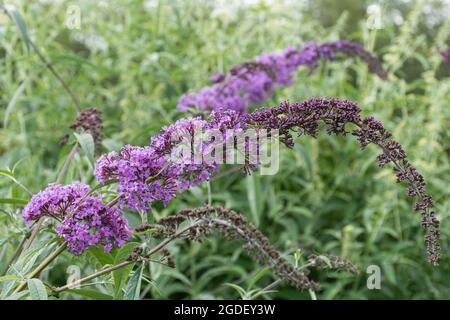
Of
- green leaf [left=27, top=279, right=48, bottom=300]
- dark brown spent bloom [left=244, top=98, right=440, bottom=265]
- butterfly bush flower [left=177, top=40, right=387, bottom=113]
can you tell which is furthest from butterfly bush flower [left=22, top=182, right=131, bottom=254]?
butterfly bush flower [left=177, top=40, right=387, bottom=113]

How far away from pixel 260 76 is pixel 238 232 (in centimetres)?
143

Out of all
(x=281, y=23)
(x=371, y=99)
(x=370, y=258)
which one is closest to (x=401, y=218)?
(x=370, y=258)

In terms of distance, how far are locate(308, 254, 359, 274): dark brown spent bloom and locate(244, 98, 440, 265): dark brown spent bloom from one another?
32cm

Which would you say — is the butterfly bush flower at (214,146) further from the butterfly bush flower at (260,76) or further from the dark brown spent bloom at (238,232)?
the butterfly bush flower at (260,76)

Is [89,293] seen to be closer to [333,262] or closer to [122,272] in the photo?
[122,272]

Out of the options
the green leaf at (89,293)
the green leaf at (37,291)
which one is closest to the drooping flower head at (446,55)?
the green leaf at (89,293)

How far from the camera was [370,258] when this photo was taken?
3.19 metres

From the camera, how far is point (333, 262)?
5.55ft

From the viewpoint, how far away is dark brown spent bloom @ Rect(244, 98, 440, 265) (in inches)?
53.5

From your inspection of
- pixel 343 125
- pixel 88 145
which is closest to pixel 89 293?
pixel 88 145

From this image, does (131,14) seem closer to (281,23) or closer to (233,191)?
(281,23)

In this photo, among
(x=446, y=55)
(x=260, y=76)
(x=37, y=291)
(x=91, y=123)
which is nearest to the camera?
(x=37, y=291)

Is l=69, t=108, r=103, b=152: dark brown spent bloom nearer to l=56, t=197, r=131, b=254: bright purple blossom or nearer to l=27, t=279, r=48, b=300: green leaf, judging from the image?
l=56, t=197, r=131, b=254: bright purple blossom

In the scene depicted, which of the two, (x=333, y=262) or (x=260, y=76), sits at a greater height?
(x=260, y=76)
